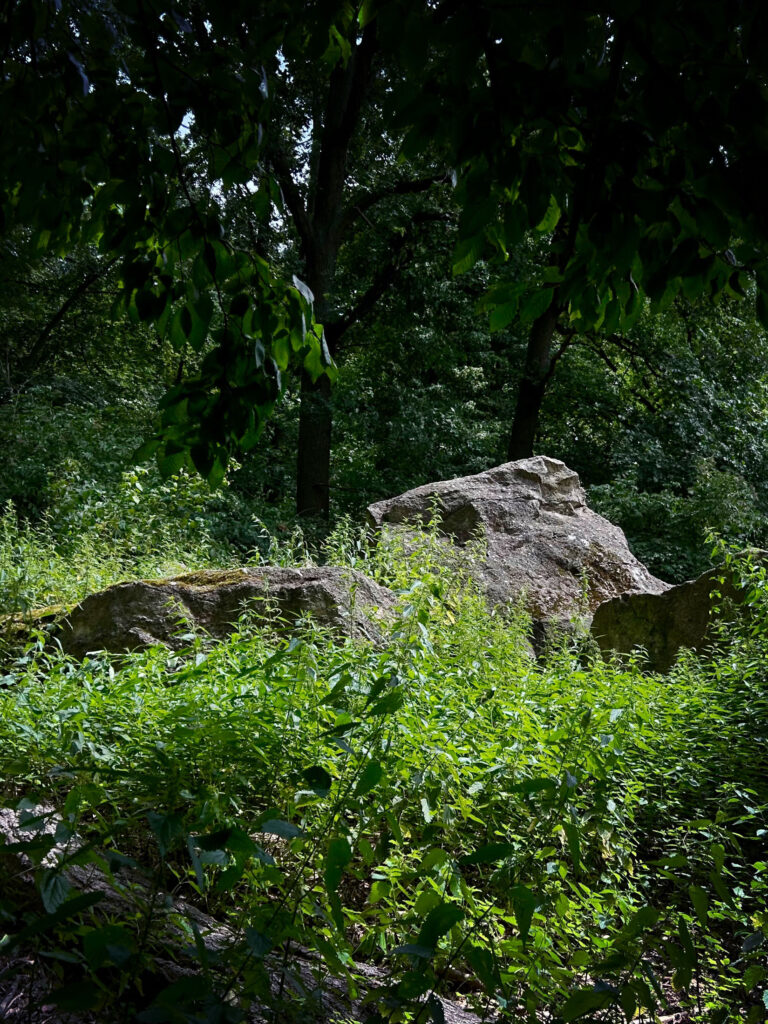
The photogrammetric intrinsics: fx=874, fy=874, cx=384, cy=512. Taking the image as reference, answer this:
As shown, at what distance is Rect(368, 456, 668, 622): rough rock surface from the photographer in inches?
330

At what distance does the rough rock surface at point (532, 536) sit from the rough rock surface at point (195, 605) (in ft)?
10.2

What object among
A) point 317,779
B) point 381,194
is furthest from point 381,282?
point 317,779

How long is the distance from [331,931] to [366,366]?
42.5 feet

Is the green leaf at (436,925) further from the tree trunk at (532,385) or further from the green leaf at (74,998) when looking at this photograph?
the tree trunk at (532,385)

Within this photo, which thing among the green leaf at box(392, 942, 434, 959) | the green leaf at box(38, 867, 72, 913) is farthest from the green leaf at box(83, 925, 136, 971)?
the green leaf at box(392, 942, 434, 959)

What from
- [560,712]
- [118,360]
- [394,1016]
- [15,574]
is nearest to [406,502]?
[15,574]

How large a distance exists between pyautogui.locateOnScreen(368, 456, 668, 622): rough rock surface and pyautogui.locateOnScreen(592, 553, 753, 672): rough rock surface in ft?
3.97

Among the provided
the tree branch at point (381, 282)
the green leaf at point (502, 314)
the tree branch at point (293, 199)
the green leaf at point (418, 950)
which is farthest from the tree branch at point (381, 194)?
the green leaf at point (418, 950)

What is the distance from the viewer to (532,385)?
14000 millimetres

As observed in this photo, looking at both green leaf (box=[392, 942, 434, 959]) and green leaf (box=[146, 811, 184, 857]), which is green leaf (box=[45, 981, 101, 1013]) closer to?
green leaf (box=[146, 811, 184, 857])

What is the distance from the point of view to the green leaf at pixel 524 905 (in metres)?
1.79

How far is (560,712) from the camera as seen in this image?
143 inches

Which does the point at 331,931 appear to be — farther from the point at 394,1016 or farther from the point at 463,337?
the point at 463,337

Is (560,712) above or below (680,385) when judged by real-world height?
below
